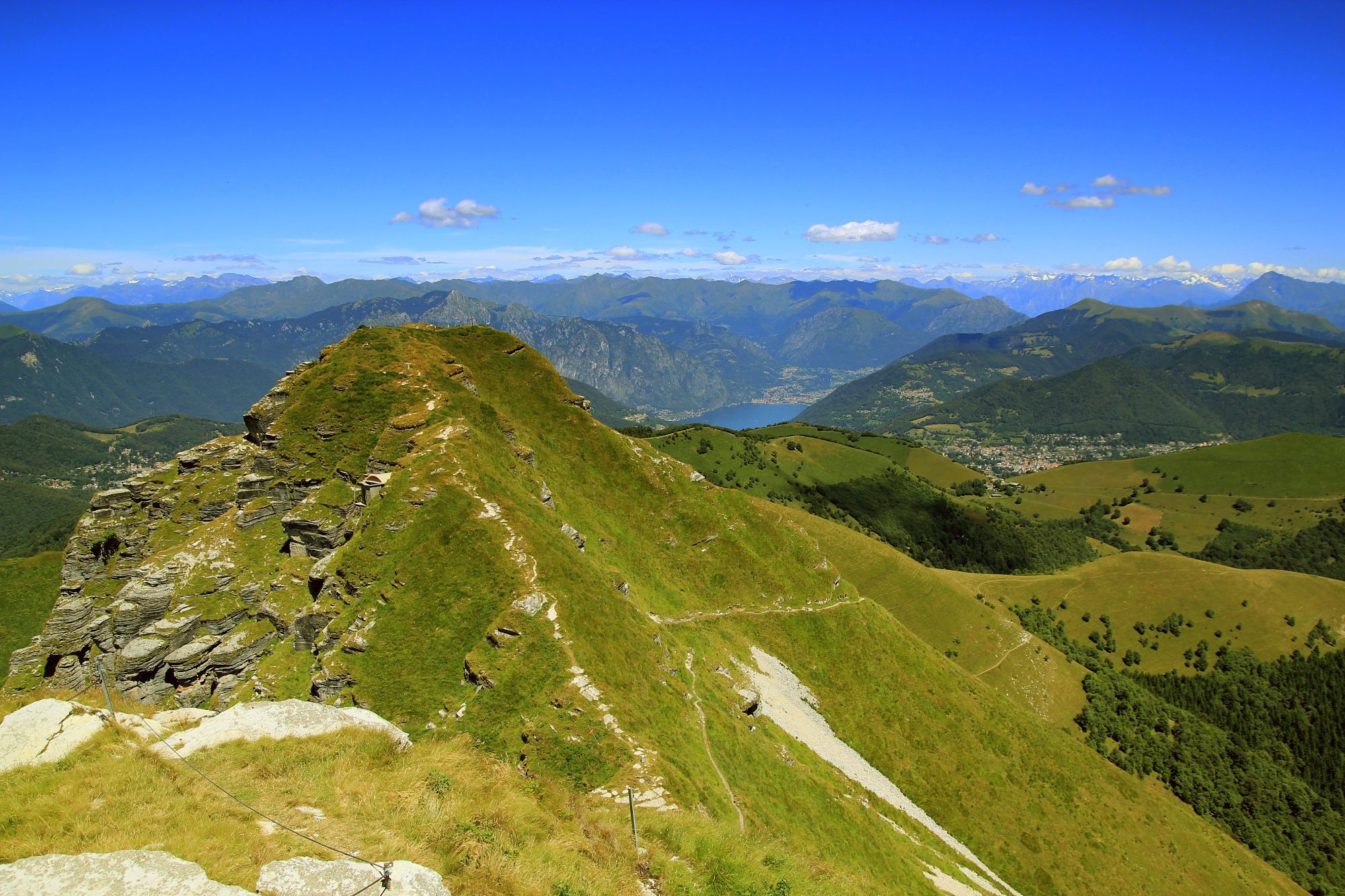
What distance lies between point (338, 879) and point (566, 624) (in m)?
33.0

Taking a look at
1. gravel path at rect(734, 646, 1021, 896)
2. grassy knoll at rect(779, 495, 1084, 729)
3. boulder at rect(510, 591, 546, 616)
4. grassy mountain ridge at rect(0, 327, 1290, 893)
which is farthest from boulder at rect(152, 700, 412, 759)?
grassy knoll at rect(779, 495, 1084, 729)

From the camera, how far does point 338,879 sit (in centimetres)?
1477

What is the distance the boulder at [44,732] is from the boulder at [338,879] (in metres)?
9.31

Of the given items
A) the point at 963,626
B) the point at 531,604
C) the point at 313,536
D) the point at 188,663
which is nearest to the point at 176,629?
the point at 188,663

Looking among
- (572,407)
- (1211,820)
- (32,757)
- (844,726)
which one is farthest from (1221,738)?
(32,757)

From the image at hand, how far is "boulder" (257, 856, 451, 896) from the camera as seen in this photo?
1445 cm

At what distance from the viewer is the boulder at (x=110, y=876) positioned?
13.1 metres

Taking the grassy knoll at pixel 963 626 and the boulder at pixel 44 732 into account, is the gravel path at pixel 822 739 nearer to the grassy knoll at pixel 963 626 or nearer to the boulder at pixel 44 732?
the grassy knoll at pixel 963 626

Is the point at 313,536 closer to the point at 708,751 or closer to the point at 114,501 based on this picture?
the point at 114,501

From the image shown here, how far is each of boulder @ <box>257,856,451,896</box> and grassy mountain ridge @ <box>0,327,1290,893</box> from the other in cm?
223

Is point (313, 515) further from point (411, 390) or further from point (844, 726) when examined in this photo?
point (844, 726)

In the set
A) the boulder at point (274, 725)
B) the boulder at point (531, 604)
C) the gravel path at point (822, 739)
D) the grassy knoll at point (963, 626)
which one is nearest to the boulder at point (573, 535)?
the boulder at point (531, 604)

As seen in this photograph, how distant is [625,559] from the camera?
8012cm

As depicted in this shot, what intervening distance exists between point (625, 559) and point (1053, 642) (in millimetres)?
138749
